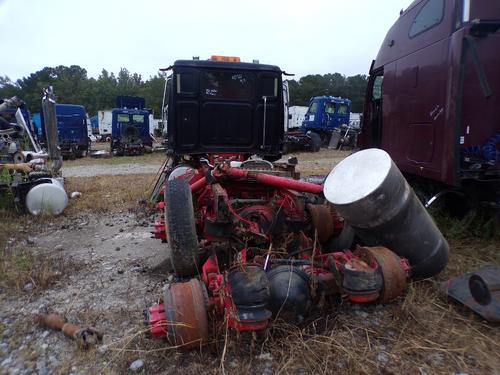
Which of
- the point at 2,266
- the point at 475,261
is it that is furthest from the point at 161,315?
the point at 475,261

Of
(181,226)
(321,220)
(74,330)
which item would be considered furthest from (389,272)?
(74,330)

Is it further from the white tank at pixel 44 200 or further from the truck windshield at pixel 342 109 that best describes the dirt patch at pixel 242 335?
the truck windshield at pixel 342 109

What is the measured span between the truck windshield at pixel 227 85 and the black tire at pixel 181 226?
9.36 feet

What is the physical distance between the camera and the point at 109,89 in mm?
56750

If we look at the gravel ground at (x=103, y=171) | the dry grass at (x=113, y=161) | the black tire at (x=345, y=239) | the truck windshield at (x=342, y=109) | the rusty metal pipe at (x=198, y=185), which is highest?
the truck windshield at (x=342, y=109)

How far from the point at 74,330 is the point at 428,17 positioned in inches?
182

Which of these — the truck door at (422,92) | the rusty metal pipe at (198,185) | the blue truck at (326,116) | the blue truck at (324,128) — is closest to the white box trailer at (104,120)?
the blue truck at (324,128)

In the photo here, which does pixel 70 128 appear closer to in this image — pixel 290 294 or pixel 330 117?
pixel 330 117

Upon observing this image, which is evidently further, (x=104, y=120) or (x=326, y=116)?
(x=104, y=120)

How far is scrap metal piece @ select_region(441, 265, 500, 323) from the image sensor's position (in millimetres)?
2494

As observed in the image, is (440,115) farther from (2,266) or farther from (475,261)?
(2,266)

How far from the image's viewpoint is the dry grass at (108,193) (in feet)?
20.6

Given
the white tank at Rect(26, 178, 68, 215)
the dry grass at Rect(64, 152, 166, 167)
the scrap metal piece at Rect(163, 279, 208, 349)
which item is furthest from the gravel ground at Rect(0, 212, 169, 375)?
the dry grass at Rect(64, 152, 166, 167)

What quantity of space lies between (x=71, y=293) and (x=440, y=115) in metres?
3.81
